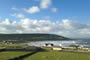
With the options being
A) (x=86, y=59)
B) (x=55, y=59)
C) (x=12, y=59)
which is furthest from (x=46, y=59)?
(x=86, y=59)

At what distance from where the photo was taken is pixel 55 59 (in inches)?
1236

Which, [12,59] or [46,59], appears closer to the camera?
[12,59]

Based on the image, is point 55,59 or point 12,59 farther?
point 55,59

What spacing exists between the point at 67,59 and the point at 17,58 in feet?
41.3

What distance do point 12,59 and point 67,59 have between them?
44.7ft

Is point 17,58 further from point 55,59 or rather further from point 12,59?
point 55,59

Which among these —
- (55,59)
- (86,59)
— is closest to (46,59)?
(55,59)

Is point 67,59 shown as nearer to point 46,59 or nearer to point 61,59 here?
point 61,59

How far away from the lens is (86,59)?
32.1 metres

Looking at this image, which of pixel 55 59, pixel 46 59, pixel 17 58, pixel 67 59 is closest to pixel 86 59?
pixel 67 59

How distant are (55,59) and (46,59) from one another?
2.29 m

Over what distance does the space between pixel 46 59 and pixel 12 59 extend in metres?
8.34

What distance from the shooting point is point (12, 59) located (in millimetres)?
28422

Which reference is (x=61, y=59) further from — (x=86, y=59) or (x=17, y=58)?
(x=17, y=58)
